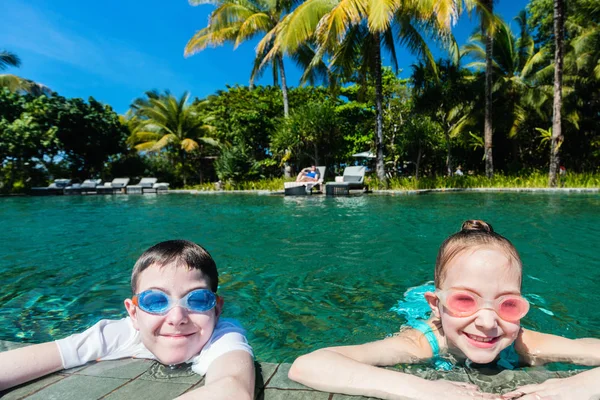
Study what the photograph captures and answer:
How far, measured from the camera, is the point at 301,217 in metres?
8.46

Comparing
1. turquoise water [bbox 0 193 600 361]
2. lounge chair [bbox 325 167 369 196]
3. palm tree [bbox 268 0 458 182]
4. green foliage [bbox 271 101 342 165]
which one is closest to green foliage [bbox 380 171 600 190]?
lounge chair [bbox 325 167 369 196]

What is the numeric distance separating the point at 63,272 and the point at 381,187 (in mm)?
12604

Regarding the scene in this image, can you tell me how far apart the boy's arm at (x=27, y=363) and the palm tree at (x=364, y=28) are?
43.2 ft

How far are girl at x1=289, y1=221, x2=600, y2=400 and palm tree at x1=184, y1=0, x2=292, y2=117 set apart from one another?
18247 millimetres

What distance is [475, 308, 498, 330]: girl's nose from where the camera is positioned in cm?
139

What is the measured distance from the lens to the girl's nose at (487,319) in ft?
4.58

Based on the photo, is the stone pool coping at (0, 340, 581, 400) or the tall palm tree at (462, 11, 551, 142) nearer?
the stone pool coping at (0, 340, 581, 400)

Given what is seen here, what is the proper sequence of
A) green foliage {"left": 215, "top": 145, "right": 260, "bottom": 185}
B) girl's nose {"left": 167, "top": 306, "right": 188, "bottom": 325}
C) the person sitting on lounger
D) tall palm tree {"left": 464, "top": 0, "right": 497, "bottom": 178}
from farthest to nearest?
green foliage {"left": 215, "top": 145, "right": 260, "bottom": 185}
the person sitting on lounger
tall palm tree {"left": 464, "top": 0, "right": 497, "bottom": 178}
girl's nose {"left": 167, "top": 306, "right": 188, "bottom": 325}

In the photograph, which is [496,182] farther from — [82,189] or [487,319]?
[82,189]

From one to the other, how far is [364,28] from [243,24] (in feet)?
23.0

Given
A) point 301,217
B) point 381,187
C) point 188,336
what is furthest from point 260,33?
point 188,336

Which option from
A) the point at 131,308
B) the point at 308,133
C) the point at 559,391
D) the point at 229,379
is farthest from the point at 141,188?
the point at 559,391

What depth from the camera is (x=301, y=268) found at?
4344 mm

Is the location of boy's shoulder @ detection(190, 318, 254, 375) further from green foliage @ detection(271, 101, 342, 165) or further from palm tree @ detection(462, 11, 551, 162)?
palm tree @ detection(462, 11, 551, 162)
